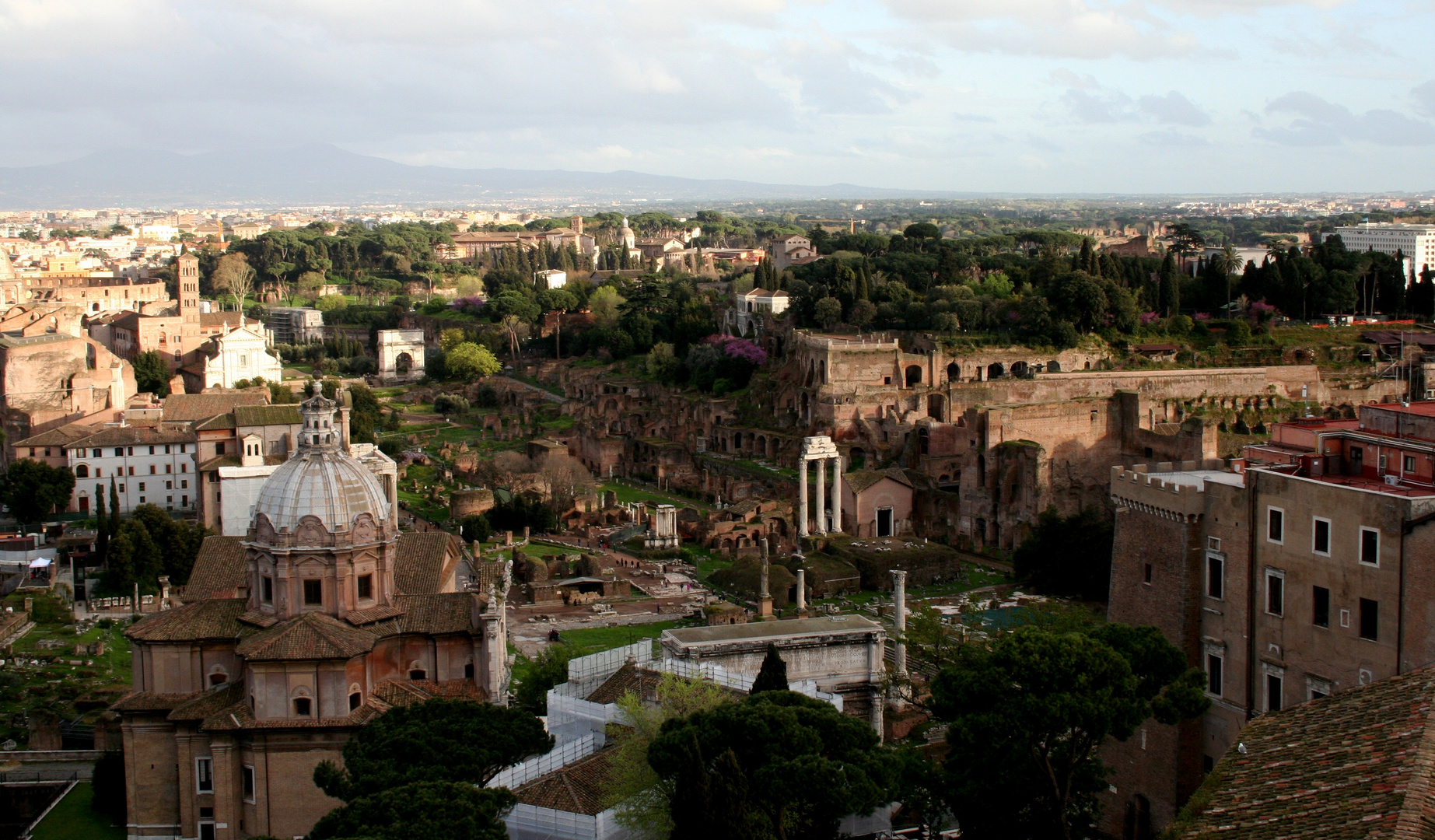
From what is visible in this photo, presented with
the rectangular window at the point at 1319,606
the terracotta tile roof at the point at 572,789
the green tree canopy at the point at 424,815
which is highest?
the rectangular window at the point at 1319,606

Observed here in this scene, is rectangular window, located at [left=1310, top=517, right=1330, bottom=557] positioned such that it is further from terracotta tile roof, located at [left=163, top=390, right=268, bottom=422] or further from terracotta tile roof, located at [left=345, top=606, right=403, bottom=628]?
terracotta tile roof, located at [left=163, top=390, right=268, bottom=422]

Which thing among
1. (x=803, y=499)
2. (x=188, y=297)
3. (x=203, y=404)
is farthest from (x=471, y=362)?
(x=803, y=499)

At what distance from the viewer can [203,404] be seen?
6262 cm

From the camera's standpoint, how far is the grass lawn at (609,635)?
127 feet

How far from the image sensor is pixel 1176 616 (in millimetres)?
26188

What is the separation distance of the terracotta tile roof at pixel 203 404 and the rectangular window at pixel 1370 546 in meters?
47.6

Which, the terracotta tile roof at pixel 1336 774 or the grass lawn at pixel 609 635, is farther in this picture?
the grass lawn at pixel 609 635

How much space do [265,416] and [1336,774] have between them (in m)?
46.9

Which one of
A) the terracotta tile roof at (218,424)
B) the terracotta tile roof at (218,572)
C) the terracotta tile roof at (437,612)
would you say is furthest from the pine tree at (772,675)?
the terracotta tile roof at (218,424)

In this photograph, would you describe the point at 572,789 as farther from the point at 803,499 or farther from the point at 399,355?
the point at 399,355

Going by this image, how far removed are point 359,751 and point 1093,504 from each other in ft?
114

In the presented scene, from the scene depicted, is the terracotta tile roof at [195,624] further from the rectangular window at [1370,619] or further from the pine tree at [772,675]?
the rectangular window at [1370,619]

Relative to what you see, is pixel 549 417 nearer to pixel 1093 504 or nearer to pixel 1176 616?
pixel 1093 504

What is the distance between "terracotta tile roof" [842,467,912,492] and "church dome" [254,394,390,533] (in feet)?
94.2
